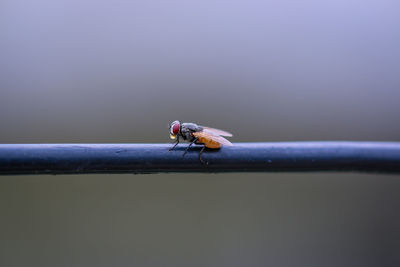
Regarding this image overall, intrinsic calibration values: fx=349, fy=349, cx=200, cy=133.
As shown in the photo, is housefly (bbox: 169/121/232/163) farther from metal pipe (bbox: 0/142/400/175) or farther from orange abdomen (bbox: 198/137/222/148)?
metal pipe (bbox: 0/142/400/175)

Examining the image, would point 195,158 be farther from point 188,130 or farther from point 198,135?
point 188,130

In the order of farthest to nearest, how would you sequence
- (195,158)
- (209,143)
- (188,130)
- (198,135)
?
(188,130) < (198,135) < (209,143) < (195,158)

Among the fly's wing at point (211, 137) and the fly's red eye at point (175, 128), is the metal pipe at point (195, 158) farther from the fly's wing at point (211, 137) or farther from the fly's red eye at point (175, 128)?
the fly's red eye at point (175, 128)

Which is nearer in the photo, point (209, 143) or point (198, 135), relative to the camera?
point (209, 143)

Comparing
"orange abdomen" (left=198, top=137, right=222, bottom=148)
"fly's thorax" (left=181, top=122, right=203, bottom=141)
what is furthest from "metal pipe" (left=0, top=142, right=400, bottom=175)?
"fly's thorax" (left=181, top=122, right=203, bottom=141)

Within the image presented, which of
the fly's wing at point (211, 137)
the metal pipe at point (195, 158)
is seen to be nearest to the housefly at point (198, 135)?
the fly's wing at point (211, 137)

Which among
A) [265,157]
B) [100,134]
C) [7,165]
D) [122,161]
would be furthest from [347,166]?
[100,134]

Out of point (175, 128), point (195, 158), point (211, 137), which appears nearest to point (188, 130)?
point (175, 128)

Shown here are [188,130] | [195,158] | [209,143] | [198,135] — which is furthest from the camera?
[188,130]

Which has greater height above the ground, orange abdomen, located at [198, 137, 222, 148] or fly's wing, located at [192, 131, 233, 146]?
fly's wing, located at [192, 131, 233, 146]

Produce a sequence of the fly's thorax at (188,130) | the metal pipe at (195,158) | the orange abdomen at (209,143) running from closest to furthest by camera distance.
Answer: the metal pipe at (195,158)
the orange abdomen at (209,143)
the fly's thorax at (188,130)
